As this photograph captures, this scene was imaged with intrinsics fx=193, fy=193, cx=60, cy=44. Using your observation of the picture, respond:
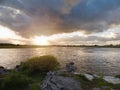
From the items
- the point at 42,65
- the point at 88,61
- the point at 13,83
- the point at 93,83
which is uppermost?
the point at 42,65

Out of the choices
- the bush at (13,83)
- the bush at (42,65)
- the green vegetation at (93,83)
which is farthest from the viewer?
the bush at (42,65)

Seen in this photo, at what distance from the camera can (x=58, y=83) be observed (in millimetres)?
15438

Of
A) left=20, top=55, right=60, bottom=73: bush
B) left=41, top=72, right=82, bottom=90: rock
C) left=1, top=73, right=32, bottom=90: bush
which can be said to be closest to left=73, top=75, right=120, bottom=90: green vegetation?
left=41, top=72, right=82, bottom=90: rock

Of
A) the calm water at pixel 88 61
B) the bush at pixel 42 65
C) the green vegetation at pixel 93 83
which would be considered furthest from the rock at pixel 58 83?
the calm water at pixel 88 61

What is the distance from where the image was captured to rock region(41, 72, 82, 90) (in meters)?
14.9

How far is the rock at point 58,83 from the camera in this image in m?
14.9

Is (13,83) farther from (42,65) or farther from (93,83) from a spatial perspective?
(93,83)

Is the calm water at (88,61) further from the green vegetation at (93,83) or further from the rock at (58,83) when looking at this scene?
the rock at (58,83)

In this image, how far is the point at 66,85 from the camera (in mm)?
15891

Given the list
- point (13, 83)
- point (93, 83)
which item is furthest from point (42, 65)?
point (93, 83)

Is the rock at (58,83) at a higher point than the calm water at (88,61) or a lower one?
higher

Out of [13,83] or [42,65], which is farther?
[42,65]

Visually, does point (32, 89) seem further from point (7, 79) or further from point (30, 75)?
point (30, 75)

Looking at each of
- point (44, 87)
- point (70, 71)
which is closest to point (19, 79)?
point (44, 87)
